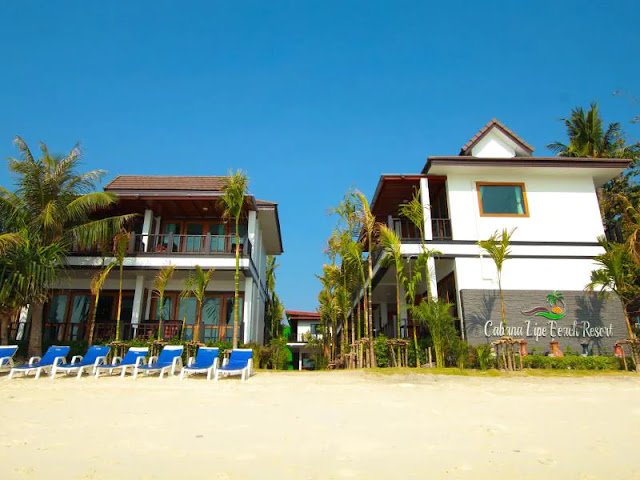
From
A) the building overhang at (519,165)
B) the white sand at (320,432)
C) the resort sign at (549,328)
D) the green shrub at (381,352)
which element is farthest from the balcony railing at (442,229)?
the white sand at (320,432)

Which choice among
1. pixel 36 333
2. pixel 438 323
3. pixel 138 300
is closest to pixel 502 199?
pixel 438 323

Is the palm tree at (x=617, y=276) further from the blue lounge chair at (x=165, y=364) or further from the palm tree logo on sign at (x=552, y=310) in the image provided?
the blue lounge chair at (x=165, y=364)

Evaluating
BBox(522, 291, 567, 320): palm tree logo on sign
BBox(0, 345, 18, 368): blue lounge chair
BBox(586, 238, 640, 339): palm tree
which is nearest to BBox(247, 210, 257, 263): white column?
BBox(0, 345, 18, 368): blue lounge chair

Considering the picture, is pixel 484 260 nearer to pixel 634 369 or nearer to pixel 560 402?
pixel 634 369

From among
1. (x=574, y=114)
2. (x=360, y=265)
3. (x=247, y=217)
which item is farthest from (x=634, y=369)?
(x=574, y=114)

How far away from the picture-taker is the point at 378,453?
4539 mm

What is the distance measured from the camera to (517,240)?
1495cm

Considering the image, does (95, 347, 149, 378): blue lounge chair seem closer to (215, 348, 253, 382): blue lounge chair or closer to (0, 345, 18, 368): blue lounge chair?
(215, 348, 253, 382): blue lounge chair

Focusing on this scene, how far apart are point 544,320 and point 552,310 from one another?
1.47 feet

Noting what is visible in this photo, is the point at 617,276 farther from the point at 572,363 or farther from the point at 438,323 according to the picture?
the point at 438,323

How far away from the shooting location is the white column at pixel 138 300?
1573 centimetres

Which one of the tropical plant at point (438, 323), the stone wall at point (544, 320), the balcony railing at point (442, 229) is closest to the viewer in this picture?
the tropical plant at point (438, 323)

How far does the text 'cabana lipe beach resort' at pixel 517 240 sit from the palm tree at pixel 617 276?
0.56 m

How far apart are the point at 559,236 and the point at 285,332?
2141 centimetres
